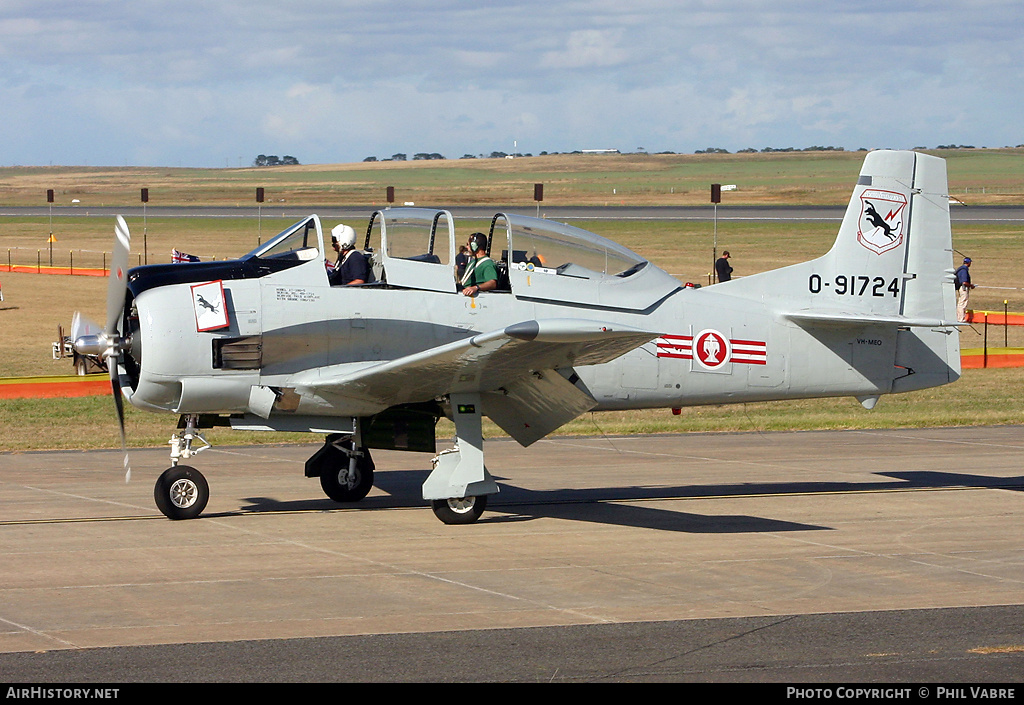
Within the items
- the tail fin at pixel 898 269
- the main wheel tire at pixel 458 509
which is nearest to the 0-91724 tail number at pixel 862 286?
the tail fin at pixel 898 269

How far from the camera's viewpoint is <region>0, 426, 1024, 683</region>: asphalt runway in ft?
25.1

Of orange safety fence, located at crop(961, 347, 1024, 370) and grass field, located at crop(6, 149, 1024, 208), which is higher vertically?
grass field, located at crop(6, 149, 1024, 208)

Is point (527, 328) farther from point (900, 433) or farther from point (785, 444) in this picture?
point (900, 433)

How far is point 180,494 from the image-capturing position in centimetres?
1195

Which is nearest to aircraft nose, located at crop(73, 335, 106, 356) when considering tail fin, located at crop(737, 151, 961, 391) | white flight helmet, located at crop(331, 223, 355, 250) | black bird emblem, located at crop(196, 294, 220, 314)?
black bird emblem, located at crop(196, 294, 220, 314)

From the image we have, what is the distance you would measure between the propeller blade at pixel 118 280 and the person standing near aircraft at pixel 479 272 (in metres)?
3.29

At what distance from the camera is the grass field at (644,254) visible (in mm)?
19109

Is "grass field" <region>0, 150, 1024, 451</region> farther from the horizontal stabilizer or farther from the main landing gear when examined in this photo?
the horizontal stabilizer

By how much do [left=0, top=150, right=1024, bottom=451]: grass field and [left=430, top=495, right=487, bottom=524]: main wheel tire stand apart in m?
6.15

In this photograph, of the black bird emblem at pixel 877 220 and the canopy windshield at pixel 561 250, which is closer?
the canopy windshield at pixel 561 250

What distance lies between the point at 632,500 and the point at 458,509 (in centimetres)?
240

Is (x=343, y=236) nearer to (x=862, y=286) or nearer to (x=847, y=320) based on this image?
(x=847, y=320)

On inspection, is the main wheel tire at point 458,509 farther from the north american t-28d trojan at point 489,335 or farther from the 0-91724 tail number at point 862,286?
the 0-91724 tail number at point 862,286

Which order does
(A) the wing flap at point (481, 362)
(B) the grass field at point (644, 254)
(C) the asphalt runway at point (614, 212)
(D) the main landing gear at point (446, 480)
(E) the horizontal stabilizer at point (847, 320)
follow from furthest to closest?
(C) the asphalt runway at point (614, 212), (B) the grass field at point (644, 254), (E) the horizontal stabilizer at point (847, 320), (D) the main landing gear at point (446, 480), (A) the wing flap at point (481, 362)
